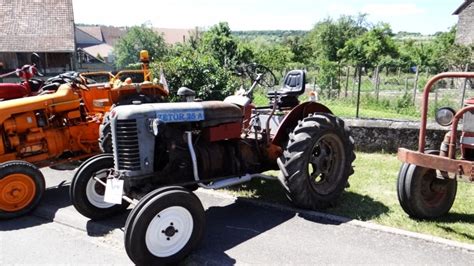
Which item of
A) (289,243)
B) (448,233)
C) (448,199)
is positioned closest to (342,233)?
(289,243)

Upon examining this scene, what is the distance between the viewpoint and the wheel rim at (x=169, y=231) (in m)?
3.61

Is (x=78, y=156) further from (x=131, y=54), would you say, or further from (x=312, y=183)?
(x=131, y=54)

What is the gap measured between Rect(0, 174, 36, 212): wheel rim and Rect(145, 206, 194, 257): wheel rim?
2.43m

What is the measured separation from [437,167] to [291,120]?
1.80m

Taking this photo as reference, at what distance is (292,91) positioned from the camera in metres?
6.03

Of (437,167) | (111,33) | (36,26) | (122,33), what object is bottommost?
(437,167)

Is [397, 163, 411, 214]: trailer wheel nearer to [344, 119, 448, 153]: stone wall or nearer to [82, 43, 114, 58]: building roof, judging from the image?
[344, 119, 448, 153]: stone wall

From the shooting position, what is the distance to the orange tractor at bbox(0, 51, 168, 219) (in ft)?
17.0

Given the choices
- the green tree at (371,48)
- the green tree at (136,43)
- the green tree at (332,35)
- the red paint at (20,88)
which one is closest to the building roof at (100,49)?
the green tree at (136,43)

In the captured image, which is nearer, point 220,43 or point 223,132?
point 223,132

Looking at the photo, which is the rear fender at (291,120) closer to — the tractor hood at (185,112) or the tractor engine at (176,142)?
the tractor engine at (176,142)

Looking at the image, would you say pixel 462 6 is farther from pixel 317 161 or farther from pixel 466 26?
pixel 317 161

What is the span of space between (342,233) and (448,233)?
3.46ft

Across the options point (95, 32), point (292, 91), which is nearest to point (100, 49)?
point (95, 32)
